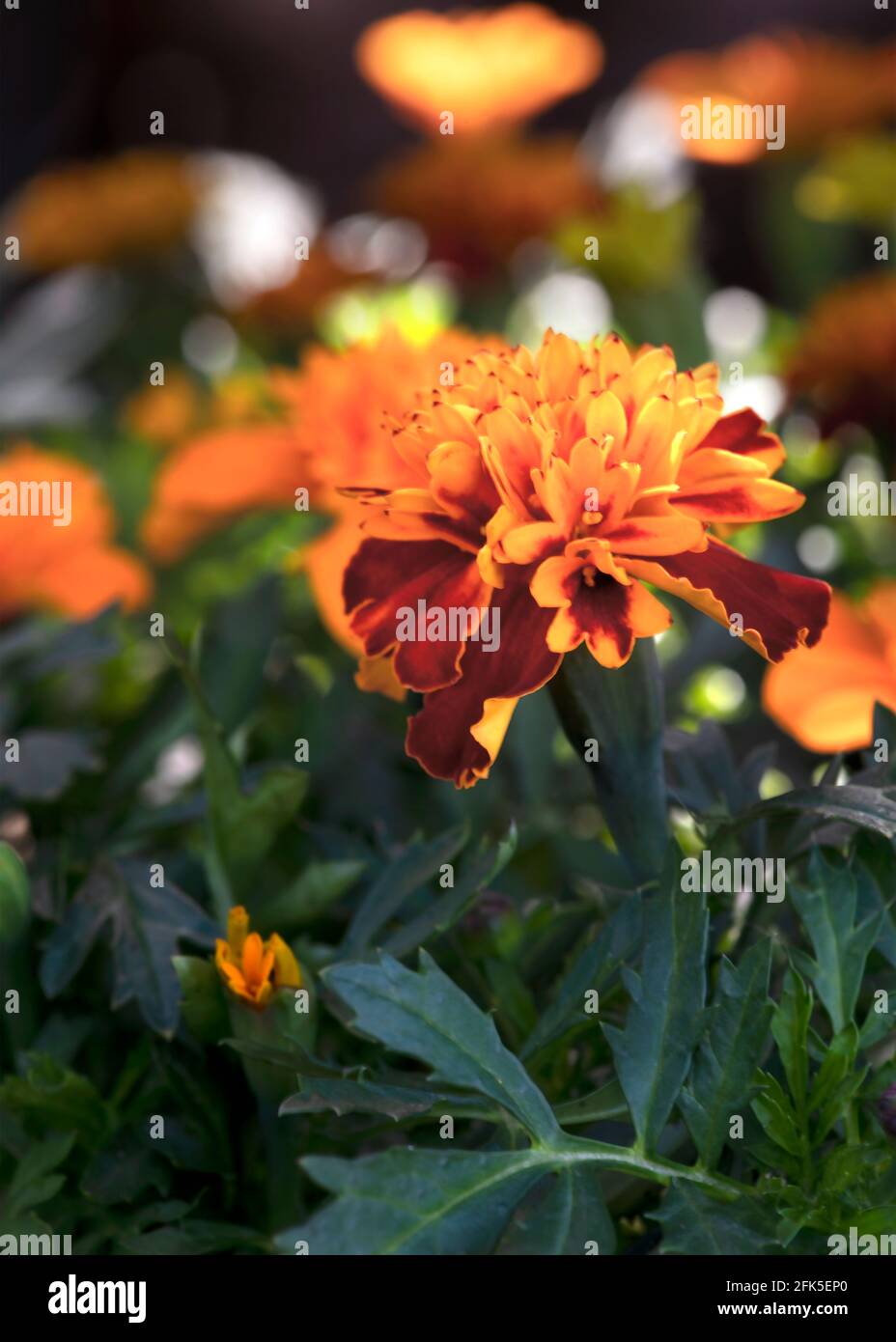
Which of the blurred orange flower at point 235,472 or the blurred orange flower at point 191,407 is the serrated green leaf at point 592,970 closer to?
the blurred orange flower at point 235,472

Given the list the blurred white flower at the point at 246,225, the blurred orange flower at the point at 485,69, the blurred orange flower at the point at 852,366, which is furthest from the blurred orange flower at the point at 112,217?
the blurred orange flower at the point at 852,366

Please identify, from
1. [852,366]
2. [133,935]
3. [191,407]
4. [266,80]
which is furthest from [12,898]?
[266,80]

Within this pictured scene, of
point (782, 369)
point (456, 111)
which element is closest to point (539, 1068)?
point (782, 369)

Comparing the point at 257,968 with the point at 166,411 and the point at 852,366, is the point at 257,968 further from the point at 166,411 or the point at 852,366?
the point at 166,411

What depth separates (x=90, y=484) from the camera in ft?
2.00

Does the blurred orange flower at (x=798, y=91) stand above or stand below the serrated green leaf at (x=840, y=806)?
above

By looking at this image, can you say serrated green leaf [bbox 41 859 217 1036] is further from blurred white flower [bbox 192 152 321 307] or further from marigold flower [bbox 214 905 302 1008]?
blurred white flower [bbox 192 152 321 307]

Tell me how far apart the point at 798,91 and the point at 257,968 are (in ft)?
2.17

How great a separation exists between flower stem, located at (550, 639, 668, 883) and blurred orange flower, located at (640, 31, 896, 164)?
1.66 feet

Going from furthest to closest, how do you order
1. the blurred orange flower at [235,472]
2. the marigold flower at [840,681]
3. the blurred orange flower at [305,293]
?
the blurred orange flower at [305,293] < the blurred orange flower at [235,472] < the marigold flower at [840,681]

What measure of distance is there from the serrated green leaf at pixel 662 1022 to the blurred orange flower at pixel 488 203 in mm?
513

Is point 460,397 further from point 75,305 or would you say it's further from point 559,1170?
point 75,305

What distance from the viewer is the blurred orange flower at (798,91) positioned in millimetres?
770

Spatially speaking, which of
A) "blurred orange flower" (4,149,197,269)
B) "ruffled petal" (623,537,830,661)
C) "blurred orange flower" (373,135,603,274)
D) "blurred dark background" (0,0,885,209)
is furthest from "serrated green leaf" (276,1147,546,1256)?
"blurred dark background" (0,0,885,209)
